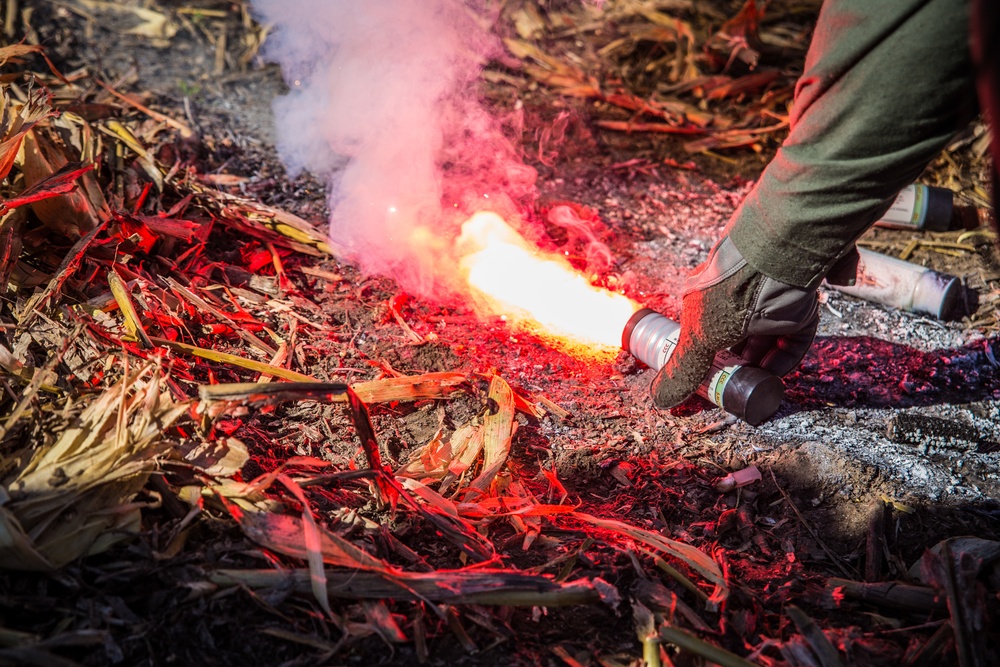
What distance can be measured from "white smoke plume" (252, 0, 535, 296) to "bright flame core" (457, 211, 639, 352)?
18 centimetres

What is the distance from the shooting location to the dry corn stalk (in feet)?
6.67

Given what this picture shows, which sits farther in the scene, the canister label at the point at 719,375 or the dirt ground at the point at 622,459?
the canister label at the point at 719,375

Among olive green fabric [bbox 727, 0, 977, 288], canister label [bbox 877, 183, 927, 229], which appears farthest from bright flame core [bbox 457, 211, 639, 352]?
canister label [bbox 877, 183, 927, 229]

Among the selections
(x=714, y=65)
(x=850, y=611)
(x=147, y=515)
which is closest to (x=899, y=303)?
(x=850, y=611)

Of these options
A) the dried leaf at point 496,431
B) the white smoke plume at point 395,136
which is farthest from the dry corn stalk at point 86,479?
the white smoke plume at point 395,136

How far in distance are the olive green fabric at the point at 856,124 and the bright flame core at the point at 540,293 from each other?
130 centimetres

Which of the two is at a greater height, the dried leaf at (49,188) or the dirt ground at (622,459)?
the dried leaf at (49,188)

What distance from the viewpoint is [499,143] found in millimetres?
5383

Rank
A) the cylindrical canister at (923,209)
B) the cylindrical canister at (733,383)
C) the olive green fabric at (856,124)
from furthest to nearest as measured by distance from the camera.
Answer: the cylindrical canister at (923,209) < the cylindrical canister at (733,383) < the olive green fabric at (856,124)

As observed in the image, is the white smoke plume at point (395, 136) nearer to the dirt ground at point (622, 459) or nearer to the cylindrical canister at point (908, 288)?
the dirt ground at point (622, 459)

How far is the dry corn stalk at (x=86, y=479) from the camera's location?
2.03 meters

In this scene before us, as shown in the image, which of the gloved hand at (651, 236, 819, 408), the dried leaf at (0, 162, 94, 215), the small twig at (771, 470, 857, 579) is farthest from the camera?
the dried leaf at (0, 162, 94, 215)

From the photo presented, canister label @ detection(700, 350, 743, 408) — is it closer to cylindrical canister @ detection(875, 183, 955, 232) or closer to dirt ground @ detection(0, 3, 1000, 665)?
dirt ground @ detection(0, 3, 1000, 665)

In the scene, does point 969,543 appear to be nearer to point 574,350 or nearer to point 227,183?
point 574,350
